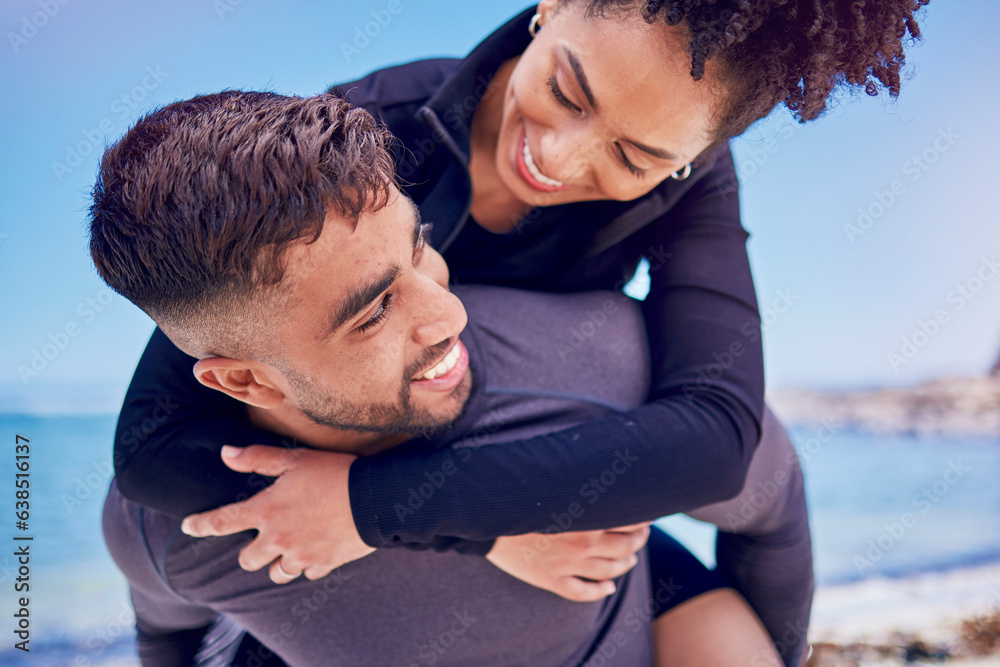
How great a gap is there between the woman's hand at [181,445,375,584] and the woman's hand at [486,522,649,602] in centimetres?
25

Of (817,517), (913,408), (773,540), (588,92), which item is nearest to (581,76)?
(588,92)

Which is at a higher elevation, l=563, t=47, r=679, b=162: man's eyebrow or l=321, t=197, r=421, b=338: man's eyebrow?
l=563, t=47, r=679, b=162: man's eyebrow

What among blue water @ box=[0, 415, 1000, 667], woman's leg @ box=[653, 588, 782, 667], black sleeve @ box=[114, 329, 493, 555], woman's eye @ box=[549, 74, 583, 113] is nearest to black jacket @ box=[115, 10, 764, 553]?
black sleeve @ box=[114, 329, 493, 555]

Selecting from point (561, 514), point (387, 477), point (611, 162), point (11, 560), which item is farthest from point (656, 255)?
point (11, 560)

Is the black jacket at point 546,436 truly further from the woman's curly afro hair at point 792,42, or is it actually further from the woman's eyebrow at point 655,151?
the woman's curly afro hair at point 792,42

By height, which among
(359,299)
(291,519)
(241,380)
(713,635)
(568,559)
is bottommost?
(713,635)

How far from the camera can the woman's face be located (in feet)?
3.65

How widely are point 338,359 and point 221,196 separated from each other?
29 cm

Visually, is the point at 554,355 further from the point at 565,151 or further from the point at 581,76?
the point at 581,76

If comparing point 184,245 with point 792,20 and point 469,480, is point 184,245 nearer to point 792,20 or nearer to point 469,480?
point 469,480

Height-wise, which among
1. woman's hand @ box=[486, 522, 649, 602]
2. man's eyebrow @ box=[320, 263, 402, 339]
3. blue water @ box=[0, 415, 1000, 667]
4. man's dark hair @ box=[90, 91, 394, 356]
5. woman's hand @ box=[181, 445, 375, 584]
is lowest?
blue water @ box=[0, 415, 1000, 667]

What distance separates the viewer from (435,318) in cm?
106

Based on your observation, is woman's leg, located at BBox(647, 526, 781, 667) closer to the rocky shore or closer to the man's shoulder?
the man's shoulder

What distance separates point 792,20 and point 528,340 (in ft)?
2.23
